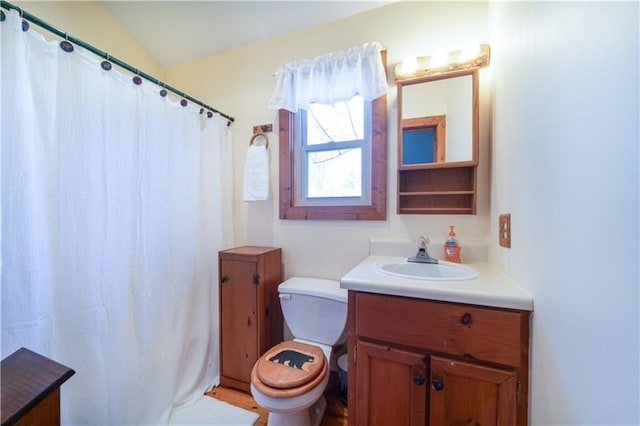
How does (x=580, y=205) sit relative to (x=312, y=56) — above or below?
below

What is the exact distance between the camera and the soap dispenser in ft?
4.27

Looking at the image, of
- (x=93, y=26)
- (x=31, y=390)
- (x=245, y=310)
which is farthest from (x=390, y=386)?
(x=93, y=26)

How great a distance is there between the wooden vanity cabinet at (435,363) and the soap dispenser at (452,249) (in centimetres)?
51

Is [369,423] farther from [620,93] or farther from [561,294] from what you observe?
[620,93]

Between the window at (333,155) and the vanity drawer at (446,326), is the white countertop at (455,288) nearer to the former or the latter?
the vanity drawer at (446,326)

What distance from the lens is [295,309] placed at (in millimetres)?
1459

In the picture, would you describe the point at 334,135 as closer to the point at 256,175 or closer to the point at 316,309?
the point at 256,175

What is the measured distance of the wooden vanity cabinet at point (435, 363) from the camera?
80 centimetres

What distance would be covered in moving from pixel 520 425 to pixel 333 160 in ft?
4.85

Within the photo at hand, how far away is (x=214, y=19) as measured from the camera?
1.68 meters

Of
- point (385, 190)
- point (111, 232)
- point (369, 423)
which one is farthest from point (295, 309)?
point (111, 232)

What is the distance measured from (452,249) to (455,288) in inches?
19.8

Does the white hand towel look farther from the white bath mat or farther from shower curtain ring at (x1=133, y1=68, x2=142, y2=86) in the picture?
the white bath mat

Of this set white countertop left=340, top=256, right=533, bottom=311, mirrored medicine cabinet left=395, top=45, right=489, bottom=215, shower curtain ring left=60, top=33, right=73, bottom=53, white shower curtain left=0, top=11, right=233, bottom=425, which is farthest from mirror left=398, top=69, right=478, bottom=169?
shower curtain ring left=60, top=33, right=73, bottom=53
